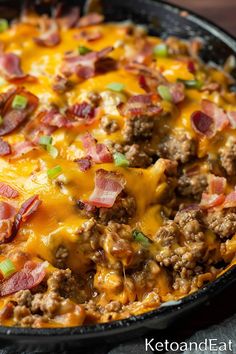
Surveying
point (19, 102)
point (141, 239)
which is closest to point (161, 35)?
point (19, 102)

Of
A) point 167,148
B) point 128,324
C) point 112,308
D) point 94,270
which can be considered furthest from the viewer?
point 167,148

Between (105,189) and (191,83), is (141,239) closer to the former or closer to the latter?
(105,189)

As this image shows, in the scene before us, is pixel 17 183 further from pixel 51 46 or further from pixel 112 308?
pixel 51 46

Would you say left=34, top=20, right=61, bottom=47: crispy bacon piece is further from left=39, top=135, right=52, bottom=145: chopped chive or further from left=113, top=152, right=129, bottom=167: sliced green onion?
left=113, top=152, right=129, bottom=167: sliced green onion

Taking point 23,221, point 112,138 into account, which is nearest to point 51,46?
point 112,138

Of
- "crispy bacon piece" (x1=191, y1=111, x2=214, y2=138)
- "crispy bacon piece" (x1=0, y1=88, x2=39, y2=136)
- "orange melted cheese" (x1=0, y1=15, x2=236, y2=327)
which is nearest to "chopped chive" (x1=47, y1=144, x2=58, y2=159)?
"orange melted cheese" (x1=0, y1=15, x2=236, y2=327)

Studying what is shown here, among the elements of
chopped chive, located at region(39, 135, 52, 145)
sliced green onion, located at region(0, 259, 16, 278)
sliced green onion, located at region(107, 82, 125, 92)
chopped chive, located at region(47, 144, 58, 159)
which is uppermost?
sliced green onion, located at region(107, 82, 125, 92)
